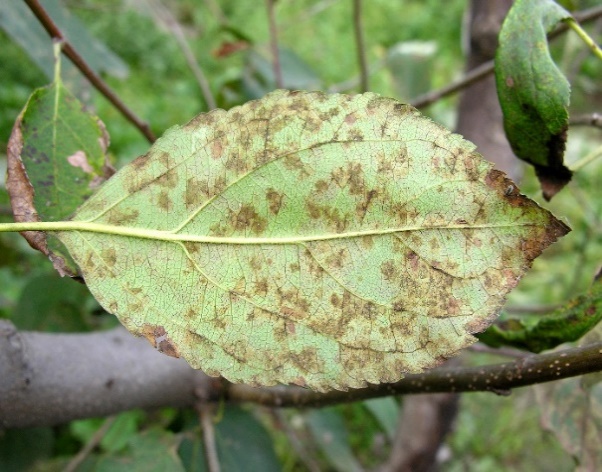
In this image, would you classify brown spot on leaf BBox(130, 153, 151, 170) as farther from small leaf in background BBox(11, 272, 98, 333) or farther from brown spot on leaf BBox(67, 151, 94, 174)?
small leaf in background BBox(11, 272, 98, 333)

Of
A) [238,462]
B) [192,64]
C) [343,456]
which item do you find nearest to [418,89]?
[192,64]

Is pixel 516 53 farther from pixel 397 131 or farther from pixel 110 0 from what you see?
pixel 110 0

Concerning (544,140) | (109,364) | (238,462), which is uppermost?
(544,140)

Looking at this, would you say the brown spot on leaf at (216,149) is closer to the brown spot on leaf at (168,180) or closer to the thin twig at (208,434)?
the brown spot on leaf at (168,180)

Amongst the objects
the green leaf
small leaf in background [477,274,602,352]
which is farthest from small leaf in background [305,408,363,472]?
small leaf in background [477,274,602,352]

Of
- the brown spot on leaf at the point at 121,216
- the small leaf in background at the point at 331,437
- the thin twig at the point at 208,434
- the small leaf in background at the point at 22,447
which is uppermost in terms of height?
the brown spot on leaf at the point at 121,216

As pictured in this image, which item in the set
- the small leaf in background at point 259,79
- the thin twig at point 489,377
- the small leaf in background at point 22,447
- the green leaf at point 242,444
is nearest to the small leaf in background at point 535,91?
the thin twig at point 489,377

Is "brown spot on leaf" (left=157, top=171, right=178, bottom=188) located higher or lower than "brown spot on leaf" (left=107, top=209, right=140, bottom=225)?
higher
